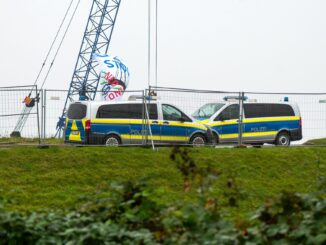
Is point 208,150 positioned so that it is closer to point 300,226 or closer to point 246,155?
point 246,155

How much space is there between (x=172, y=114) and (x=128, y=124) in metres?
1.27

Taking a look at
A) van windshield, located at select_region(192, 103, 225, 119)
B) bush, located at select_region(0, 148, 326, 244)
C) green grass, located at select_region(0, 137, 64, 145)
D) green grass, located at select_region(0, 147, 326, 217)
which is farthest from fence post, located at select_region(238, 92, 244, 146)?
bush, located at select_region(0, 148, 326, 244)

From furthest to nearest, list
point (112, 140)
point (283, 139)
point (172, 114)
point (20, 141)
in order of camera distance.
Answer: point (283, 139) < point (172, 114) < point (112, 140) < point (20, 141)

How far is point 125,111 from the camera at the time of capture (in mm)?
20797

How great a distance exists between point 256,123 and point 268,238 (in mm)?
18968

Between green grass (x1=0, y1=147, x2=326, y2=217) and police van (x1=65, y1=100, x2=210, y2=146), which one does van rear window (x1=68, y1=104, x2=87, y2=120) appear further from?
green grass (x1=0, y1=147, x2=326, y2=217)

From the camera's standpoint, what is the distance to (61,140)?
2136 centimetres

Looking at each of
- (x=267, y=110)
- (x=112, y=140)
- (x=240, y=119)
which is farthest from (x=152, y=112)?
(x=267, y=110)

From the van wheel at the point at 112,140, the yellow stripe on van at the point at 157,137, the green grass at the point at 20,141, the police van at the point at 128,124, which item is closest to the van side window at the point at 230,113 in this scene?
the police van at the point at 128,124

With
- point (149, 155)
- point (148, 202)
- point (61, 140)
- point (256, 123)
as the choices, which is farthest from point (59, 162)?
point (148, 202)

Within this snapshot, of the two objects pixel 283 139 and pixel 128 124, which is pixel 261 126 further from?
pixel 128 124

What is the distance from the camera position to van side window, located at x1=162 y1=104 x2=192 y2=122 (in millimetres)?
20734

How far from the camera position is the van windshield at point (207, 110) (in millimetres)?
21597

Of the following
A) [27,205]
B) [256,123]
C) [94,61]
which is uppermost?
[94,61]
